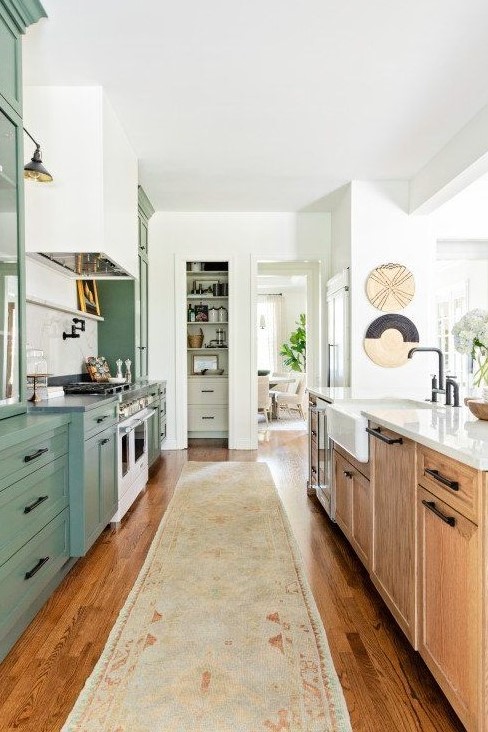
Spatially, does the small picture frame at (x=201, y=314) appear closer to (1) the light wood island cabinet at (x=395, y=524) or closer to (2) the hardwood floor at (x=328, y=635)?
(2) the hardwood floor at (x=328, y=635)

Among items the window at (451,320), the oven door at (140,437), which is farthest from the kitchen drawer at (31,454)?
the window at (451,320)

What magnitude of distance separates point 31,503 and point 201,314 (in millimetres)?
4612

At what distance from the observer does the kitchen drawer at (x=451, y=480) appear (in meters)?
1.27

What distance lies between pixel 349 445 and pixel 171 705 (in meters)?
1.34

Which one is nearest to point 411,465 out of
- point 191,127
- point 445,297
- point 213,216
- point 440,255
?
point 191,127

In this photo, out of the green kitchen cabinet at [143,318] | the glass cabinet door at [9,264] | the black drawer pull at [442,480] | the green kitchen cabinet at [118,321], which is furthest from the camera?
the green kitchen cabinet at [143,318]

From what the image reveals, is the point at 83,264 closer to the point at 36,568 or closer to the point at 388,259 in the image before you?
the point at 36,568

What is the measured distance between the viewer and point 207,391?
6.39 meters

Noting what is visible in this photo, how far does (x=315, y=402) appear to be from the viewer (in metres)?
3.64

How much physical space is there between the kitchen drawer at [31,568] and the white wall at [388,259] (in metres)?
3.15

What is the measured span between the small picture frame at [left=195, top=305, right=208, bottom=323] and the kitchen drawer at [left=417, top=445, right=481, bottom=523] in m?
4.99

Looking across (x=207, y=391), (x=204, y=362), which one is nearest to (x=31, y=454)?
(x=207, y=391)

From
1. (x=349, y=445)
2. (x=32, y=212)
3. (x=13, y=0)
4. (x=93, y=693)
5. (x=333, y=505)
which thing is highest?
(x=13, y=0)

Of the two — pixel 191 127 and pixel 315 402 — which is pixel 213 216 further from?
pixel 315 402
